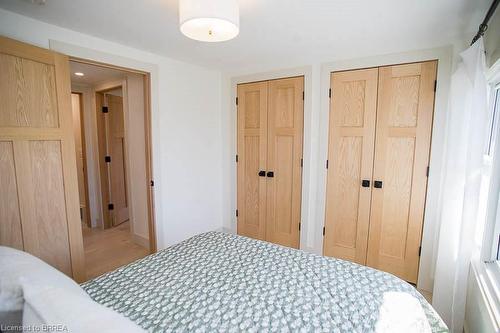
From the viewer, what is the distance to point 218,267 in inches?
57.6

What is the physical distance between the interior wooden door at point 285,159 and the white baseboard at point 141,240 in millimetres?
1566

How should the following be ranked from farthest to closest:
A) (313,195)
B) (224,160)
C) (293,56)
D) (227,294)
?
(224,160), (313,195), (293,56), (227,294)

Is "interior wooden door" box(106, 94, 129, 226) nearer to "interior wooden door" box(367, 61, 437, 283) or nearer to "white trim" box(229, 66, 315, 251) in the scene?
"white trim" box(229, 66, 315, 251)

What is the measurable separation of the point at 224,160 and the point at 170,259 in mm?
2004

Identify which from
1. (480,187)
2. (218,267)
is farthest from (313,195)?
(218,267)

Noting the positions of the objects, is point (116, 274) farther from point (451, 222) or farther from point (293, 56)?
point (293, 56)

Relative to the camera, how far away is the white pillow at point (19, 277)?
0.84 m

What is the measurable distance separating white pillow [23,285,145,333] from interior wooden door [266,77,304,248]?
2333 millimetres

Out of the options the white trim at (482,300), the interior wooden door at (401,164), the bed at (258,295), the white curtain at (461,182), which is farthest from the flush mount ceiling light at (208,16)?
the white trim at (482,300)

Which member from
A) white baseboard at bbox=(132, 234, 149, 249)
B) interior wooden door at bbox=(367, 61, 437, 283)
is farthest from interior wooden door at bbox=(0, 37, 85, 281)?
interior wooden door at bbox=(367, 61, 437, 283)

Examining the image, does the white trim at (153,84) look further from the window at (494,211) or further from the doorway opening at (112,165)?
the window at (494,211)

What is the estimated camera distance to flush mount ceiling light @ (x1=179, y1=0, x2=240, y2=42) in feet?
3.85

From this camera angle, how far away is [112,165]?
3.79m

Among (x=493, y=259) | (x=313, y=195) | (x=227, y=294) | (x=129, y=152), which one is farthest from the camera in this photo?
(x=129, y=152)
